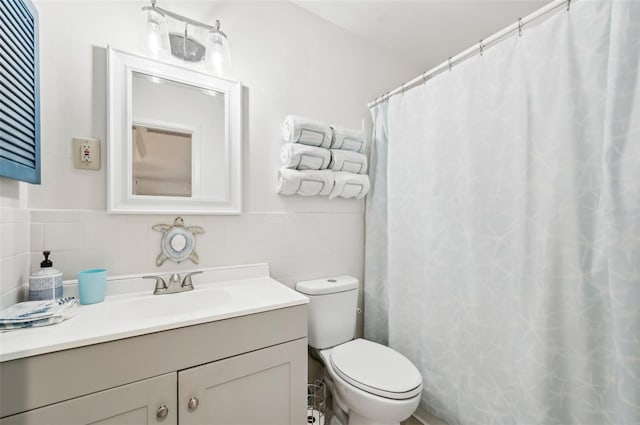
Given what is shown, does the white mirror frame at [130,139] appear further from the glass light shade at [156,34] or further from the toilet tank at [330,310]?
the toilet tank at [330,310]

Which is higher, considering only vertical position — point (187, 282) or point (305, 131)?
point (305, 131)

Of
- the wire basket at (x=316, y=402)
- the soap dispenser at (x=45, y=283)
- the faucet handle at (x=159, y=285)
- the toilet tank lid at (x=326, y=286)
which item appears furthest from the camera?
the toilet tank lid at (x=326, y=286)

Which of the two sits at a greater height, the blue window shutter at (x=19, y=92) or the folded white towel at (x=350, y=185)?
the blue window shutter at (x=19, y=92)

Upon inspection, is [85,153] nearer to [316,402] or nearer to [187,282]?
[187,282]

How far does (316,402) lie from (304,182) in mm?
1252

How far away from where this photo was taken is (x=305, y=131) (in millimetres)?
1530

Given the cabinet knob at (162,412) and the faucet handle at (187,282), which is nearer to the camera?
the cabinet knob at (162,412)

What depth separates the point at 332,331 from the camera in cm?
156

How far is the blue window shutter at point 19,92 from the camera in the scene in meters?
0.81

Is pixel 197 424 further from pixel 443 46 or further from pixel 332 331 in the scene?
pixel 443 46

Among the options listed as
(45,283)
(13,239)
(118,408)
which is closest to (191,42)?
(13,239)

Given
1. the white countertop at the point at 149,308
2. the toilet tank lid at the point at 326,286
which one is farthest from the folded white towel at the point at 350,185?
the white countertop at the point at 149,308

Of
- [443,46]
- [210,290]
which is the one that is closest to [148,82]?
[210,290]

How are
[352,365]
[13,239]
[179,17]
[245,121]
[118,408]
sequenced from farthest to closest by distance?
[245,121] → [352,365] → [179,17] → [13,239] → [118,408]
